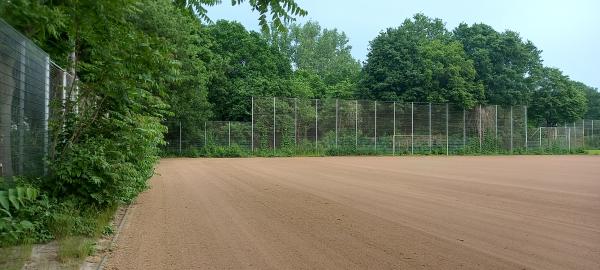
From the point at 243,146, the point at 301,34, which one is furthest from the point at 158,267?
the point at 301,34

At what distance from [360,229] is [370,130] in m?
35.2

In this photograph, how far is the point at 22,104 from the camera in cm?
735

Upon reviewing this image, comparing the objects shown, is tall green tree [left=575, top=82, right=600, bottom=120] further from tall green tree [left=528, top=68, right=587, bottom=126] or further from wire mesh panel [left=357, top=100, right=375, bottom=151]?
wire mesh panel [left=357, top=100, right=375, bottom=151]

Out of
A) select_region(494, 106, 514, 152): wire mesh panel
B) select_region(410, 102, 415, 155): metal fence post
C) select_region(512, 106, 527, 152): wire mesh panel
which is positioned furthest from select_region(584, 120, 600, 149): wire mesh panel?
select_region(410, 102, 415, 155): metal fence post

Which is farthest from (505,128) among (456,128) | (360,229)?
(360,229)

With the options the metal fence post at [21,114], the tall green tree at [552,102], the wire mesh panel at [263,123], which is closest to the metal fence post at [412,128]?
the wire mesh panel at [263,123]

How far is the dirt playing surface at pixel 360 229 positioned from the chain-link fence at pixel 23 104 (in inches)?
66.6

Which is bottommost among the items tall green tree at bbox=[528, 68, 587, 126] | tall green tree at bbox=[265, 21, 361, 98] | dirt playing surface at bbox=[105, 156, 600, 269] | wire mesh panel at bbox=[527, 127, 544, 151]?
dirt playing surface at bbox=[105, 156, 600, 269]

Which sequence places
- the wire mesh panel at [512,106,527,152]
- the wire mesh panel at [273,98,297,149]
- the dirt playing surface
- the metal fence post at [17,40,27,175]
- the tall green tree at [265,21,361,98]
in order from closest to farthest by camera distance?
the dirt playing surface < the metal fence post at [17,40,27,175] < the wire mesh panel at [273,98,297,149] < the wire mesh panel at [512,106,527,152] < the tall green tree at [265,21,361,98]

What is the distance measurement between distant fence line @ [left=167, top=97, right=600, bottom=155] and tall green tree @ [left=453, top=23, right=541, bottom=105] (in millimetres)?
6017

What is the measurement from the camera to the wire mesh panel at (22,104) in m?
6.57

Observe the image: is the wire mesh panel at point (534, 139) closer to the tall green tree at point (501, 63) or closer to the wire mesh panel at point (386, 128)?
the wire mesh panel at point (386, 128)

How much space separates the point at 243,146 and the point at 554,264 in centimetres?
3315

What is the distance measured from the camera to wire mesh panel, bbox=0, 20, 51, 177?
6.57m
